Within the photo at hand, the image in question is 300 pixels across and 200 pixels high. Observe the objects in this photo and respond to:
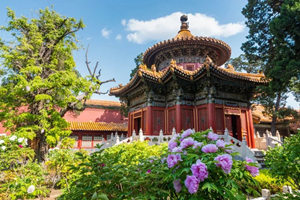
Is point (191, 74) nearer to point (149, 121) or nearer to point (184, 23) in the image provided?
point (149, 121)

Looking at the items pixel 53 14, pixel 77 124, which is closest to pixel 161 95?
pixel 53 14

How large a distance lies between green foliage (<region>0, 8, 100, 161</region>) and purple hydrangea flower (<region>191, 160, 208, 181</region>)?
8177 millimetres

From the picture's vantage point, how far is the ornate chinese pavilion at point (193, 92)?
9.88 metres

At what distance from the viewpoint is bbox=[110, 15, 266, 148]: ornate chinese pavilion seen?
9875 millimetres

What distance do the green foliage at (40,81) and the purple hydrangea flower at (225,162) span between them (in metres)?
8.32

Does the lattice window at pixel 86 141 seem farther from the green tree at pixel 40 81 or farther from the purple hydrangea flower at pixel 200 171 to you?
the purple hydrangea flower at pixel 200 171

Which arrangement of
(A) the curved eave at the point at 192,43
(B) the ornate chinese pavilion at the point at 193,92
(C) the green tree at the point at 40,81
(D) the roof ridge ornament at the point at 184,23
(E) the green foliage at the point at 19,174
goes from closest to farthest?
(E) the green foliage at the point at 19,174 < (C) the green tree at the point at 40,81 < (B) the ornate chinese pavilion at the point at 193,92 < (A) the curved eave at the point at 192,43 < (D) the roof ridge ornament at the point at 184,23

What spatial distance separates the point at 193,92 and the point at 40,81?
26.5 ft

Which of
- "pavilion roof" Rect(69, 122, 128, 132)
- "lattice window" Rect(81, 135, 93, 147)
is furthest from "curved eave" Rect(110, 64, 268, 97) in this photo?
"lattice window" Rect(81, 135, 93, 147)

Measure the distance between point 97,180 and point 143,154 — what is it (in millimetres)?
3071

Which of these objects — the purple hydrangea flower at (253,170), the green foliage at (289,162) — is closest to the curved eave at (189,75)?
the green foliage at (289,162)

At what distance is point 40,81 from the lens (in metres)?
8.34

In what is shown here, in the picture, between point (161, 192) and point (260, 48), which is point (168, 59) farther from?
point (161, 192)

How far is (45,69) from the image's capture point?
10055mm
